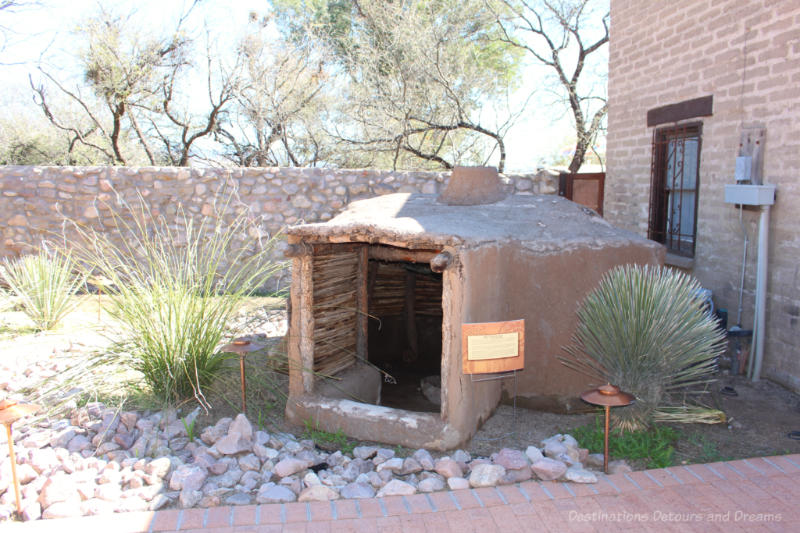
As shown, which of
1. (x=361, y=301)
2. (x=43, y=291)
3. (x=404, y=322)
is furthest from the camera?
(x=404, y=322)

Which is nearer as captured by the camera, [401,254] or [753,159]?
[401,254]

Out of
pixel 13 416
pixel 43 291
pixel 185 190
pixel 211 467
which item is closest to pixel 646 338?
pixel 211 467

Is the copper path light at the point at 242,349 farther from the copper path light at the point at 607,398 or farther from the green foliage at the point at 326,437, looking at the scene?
the copper path light at the point at 607,398

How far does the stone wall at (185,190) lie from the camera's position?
838cm

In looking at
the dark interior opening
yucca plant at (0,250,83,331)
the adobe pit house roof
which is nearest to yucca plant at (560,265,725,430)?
the adobe pit house roof

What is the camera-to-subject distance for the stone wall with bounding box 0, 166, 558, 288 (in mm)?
8383

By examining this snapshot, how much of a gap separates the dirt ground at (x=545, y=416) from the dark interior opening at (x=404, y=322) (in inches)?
71.2

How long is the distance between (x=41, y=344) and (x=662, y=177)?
6691 millimetres

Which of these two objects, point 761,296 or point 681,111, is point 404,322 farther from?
point 681,111

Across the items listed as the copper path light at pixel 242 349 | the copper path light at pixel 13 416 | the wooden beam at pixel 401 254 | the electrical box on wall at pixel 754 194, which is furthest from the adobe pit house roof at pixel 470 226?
the copper path light at pixel 13 416

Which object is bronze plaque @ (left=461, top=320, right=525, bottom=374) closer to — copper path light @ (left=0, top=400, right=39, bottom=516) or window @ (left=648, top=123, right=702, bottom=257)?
copper path light @ (left=0, top=400, right=39, bottom=516)

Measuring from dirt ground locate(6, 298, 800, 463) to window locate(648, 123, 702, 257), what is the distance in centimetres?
199

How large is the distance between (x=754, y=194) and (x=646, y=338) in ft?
7.15

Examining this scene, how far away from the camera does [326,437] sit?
4137mm
